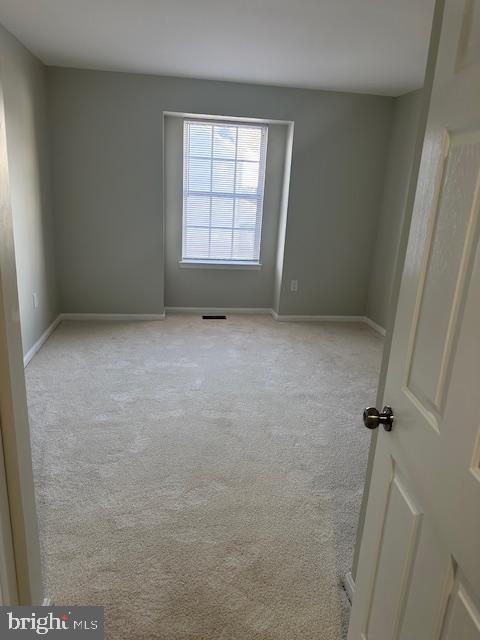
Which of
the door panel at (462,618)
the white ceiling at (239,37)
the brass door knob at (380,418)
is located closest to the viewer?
the door panel at (462,618)

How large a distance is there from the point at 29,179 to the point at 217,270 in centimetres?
211

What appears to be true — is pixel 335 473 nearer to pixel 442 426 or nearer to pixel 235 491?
pixel 235 491

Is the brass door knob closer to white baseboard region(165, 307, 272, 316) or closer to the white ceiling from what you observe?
the white ceiling

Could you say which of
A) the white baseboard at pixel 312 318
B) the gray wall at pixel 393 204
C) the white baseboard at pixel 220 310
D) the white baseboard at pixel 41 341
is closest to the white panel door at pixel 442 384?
the white baseboard at pixel 41 341

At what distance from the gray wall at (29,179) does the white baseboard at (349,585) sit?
9.54 feet

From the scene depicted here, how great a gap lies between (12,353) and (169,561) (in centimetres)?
Answer: 113

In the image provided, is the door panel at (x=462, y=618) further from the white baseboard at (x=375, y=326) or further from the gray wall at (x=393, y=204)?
the white baseboard at (x=375, y=326)

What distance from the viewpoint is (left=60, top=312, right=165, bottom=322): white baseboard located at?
4.72 meters

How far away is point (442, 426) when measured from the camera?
2.71ft

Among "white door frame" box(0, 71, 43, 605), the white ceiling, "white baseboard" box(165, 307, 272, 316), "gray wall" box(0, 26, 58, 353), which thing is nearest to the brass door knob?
"white door frame" box(0, 71, 43, 605)

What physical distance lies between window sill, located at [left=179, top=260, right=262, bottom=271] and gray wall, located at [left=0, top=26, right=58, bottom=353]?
1.40 meters

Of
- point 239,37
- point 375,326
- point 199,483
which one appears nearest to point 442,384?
point 199,483

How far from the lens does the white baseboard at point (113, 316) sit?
4.72 m

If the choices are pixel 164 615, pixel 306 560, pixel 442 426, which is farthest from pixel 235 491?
pixel 442 426
